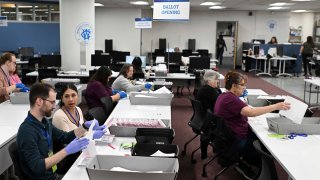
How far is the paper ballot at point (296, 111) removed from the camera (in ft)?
11.2

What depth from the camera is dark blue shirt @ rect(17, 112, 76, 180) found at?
2461mm

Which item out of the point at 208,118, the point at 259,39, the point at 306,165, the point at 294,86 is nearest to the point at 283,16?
the point at 259,39

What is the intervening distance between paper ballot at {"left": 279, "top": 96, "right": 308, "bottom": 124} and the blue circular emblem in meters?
6.59

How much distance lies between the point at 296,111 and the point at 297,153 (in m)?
0.62

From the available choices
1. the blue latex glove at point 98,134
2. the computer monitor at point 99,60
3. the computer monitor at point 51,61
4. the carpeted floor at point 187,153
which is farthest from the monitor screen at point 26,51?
the blue latex glove at point 98,134

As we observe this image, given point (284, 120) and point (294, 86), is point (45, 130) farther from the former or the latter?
point (294, 86)

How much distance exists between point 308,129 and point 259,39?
15.2 meters

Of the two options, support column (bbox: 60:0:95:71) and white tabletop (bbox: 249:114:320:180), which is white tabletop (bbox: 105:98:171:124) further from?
support column (bbox: 60:0:95:71)

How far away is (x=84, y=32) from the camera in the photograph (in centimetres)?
927

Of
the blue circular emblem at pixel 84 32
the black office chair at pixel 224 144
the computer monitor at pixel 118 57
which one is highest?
the blue circular emblem at pixel 84 32

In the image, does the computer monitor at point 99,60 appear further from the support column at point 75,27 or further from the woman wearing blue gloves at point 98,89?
the woman wearing blue gloves at point 98,89

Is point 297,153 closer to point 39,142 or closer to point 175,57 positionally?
point 39,142

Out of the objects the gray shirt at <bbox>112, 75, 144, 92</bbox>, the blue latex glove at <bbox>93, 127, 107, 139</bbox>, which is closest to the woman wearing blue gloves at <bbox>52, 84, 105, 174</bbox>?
the blue latex glove at <bbox>93, 127, 107, 139</bbox>

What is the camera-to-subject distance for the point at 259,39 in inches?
712
